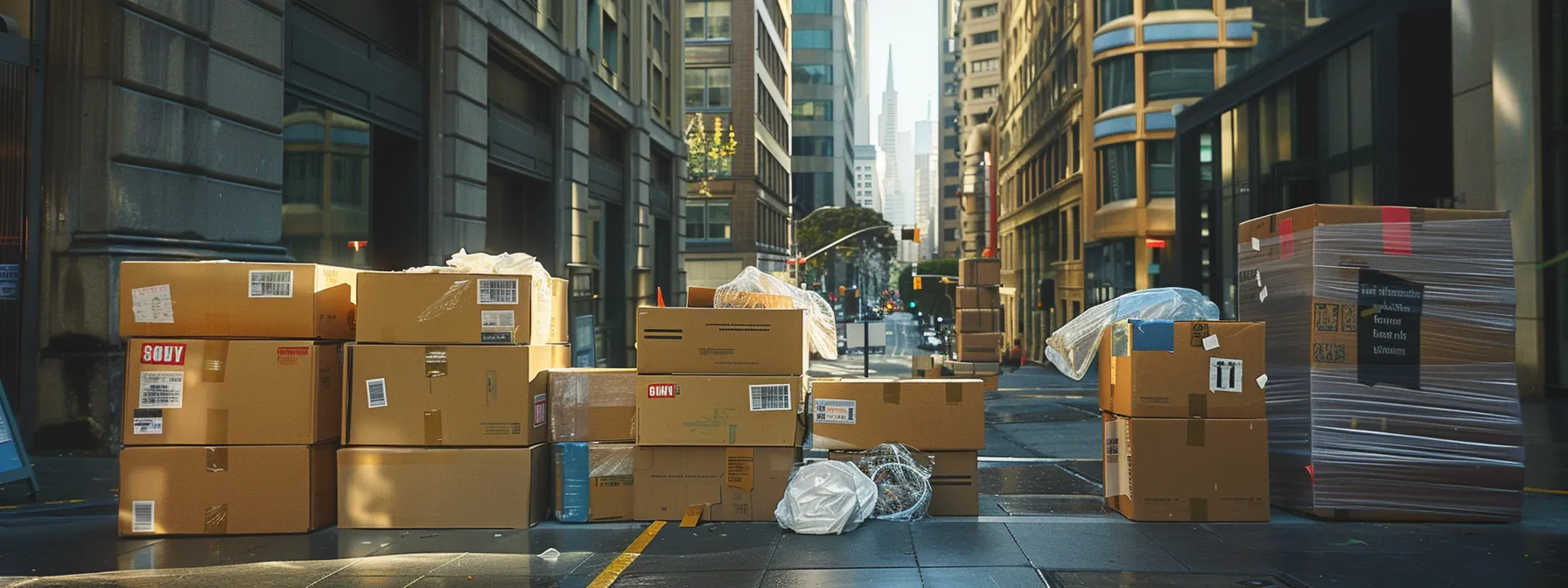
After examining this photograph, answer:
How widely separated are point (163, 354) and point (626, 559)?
3.24 m

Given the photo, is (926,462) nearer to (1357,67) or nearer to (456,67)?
(456,67)

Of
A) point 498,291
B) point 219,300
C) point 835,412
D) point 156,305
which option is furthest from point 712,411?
point 156,305

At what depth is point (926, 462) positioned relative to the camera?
716 centimetres

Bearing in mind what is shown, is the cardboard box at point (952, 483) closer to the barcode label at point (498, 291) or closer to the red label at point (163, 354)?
the barcode label at point (498, 291)

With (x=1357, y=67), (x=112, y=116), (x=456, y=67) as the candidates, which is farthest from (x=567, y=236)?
(x=1357, y=67)

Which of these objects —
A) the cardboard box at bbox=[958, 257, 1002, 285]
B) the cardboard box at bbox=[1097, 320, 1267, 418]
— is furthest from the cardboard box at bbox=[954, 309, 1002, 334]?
the cardboard box at bbox=[1097, 320, 1267, 418]

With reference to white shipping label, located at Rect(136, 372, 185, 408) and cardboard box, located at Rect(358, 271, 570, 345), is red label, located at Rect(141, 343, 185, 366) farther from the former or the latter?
cardboard box, located at Rect(358, 271, 570, 345)

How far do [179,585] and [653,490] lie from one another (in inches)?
110

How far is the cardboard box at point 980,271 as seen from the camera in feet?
88.3

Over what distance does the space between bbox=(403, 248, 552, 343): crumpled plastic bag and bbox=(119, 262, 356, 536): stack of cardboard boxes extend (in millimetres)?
913

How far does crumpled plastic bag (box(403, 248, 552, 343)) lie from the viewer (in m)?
7.01

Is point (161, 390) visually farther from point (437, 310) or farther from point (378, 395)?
point (437, 310)

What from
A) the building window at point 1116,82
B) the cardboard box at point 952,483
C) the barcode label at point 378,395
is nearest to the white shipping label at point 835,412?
the cardboard box at point 952,483

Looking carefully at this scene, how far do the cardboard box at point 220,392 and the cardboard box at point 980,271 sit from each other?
21.5 metres
